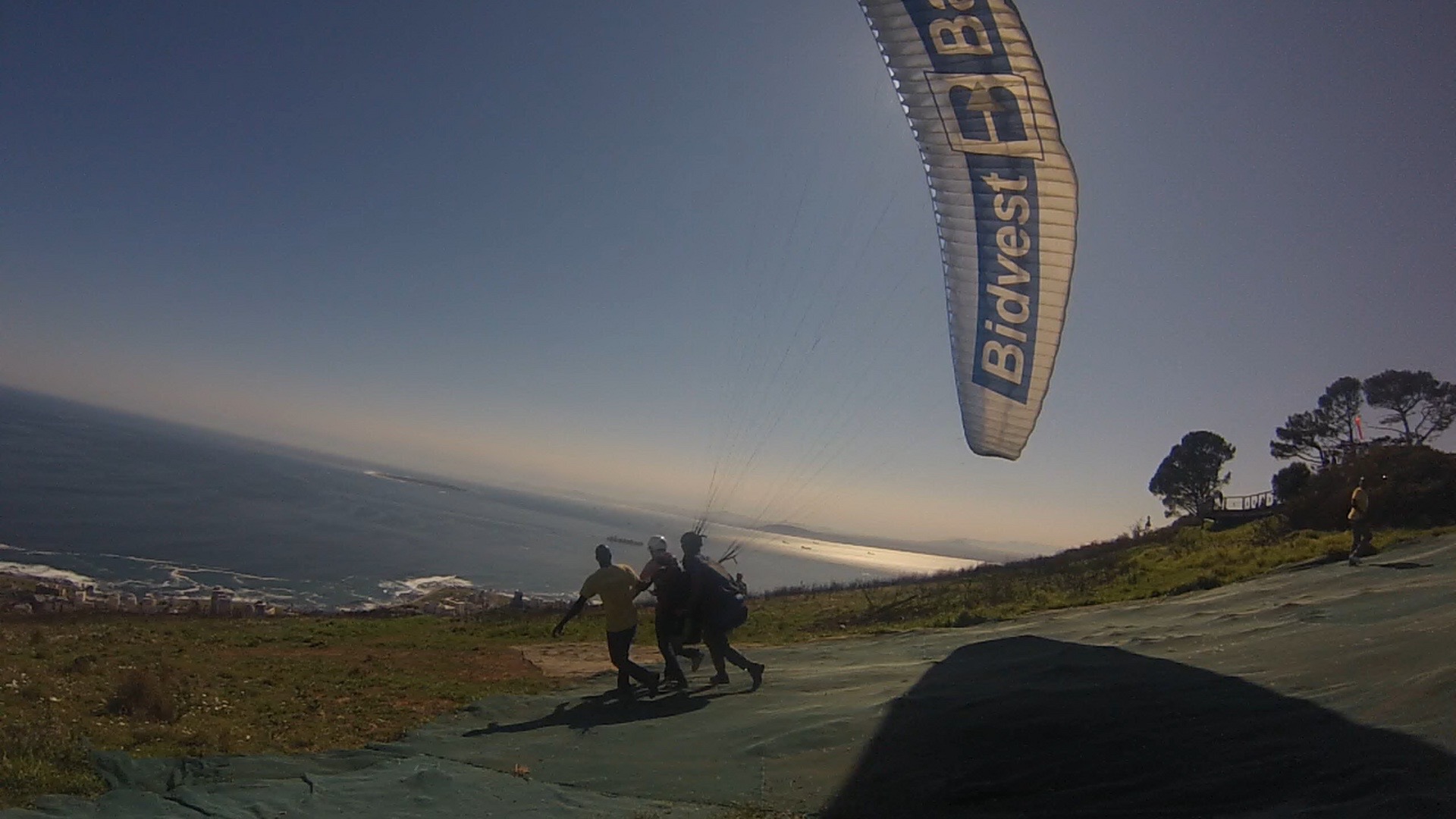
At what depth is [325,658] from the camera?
10.5 metres

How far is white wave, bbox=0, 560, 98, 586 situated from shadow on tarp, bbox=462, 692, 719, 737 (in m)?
37.2

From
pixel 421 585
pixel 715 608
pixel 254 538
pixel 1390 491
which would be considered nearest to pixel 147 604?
pixel 421 585

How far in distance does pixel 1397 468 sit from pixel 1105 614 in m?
11.6

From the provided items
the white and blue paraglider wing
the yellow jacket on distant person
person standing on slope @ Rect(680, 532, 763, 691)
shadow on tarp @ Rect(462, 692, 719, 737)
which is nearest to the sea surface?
person standing on slope @ Rect(680, 532, 763, 691)

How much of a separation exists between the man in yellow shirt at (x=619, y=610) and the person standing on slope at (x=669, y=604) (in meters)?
0.16

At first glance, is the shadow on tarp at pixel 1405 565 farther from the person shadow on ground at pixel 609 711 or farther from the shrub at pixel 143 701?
the shrub at pixel 143 701

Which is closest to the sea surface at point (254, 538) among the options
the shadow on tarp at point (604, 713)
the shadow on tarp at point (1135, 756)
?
the shadow on tarp at point (604, 713)

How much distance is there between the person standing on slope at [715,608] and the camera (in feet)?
23.1

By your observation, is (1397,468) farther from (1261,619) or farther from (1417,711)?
(1417,711)

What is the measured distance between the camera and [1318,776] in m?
3.18

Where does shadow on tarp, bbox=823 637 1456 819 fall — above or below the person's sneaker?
above

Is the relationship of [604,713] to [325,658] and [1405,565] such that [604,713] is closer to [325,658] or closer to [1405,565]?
[325,658]

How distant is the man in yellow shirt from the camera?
22.5ft

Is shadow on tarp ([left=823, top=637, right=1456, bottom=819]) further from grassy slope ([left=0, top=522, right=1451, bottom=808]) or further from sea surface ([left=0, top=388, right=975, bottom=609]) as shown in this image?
sea surface ([left=0, top=388, right=975, bottom=609])
